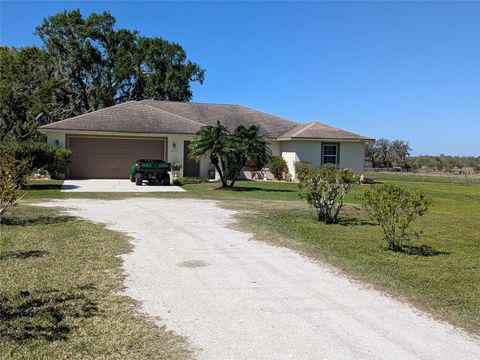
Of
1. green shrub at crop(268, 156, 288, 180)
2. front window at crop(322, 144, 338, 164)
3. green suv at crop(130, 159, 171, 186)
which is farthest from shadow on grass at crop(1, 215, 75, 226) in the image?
front window at crop(322, 144, 338, 164)

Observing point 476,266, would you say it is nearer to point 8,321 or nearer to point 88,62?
point 8,321

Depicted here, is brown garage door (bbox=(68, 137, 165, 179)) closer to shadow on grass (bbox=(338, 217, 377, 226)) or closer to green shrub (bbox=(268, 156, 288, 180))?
green shrub (bbox=(268, 156, 288, 180))

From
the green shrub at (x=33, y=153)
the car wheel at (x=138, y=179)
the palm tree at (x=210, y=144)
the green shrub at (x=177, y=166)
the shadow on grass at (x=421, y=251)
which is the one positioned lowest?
the shadow on grass at (x=421, y=251)

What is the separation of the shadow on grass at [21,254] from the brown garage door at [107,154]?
2014 centimetres

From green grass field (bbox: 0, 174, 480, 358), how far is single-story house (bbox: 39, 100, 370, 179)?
13.7 metres

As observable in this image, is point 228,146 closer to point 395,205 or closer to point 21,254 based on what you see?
point 395,205

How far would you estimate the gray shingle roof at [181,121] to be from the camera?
27.3 m

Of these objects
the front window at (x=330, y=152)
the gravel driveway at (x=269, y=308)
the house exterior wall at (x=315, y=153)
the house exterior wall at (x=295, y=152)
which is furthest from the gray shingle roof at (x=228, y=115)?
the gravel driveway at (x=269, y=308)

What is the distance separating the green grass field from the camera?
439 cm

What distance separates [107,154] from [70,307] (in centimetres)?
2369

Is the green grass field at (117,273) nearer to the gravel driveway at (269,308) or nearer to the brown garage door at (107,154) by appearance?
the gravel driveway at (269,308)

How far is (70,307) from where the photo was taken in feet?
17.1

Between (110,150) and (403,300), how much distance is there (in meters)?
24.4

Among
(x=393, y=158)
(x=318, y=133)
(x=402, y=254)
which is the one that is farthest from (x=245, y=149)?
(x=393, y=158)
